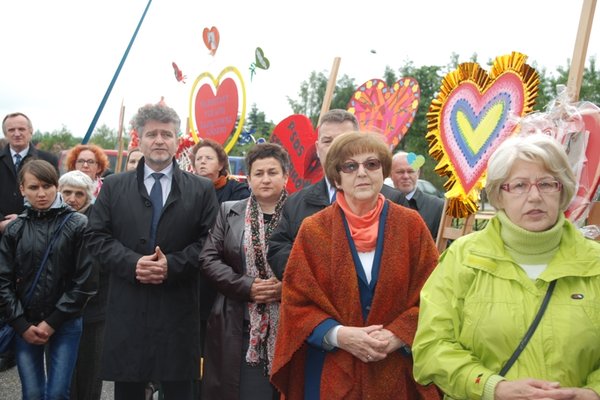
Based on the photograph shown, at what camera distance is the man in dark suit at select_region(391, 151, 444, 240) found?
4.53 m

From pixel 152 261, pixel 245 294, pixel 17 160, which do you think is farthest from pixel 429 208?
pixel 17 160

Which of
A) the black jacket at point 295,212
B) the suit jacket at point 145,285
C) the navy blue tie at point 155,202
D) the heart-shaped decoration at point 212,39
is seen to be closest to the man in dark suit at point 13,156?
the suit jacket at point 145,285

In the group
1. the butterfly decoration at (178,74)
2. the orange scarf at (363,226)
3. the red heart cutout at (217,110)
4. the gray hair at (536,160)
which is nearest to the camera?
the gray hair at (536,160)

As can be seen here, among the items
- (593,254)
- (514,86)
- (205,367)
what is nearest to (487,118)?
(514,86)

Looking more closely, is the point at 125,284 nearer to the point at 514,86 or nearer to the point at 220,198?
the point at 220,198

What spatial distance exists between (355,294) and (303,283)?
21 cm

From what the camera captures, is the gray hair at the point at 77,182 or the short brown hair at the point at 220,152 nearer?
the gray hair at the point at 77,182

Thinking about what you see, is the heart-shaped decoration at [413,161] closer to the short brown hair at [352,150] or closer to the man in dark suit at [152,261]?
the man in dark suit at [152,261]

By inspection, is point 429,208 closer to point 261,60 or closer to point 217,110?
point 261,60

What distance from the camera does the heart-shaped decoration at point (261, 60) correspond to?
6586mm

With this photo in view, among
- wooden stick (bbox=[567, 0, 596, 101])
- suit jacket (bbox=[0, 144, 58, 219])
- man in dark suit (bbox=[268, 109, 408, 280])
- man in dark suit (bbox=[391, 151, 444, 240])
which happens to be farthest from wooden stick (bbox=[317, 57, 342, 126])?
suit jacket (bbox=[0, 144, 58, 219])

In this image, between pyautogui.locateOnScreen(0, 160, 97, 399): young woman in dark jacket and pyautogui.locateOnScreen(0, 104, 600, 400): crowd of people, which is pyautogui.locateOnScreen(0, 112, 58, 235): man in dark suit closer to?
pyautogui.locateOnScreen(0, 104, 600, 400): crowd of people

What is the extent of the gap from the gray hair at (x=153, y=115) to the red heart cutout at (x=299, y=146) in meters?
1.77

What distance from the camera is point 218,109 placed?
7.03 metres
